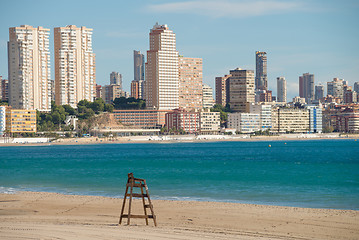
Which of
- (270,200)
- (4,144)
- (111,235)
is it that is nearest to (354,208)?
(270,200)

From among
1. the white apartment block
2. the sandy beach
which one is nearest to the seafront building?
→ the white apartment block

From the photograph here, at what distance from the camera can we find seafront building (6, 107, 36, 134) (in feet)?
641

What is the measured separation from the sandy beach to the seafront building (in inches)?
6706

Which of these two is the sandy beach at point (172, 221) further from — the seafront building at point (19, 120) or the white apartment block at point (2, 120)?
the seafront building at point (19, 120)

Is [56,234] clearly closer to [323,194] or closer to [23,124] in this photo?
[323,194]

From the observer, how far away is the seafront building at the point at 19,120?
641 ft

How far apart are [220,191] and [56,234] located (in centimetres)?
2171

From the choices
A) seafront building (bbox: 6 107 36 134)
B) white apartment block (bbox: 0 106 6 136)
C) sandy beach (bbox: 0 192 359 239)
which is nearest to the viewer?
sandy beach (bbox: 0 192 359 239)

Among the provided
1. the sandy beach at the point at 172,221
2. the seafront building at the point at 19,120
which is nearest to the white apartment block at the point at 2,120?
the seafront building at the point at 19,120

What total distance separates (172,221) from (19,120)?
18304 centimetres

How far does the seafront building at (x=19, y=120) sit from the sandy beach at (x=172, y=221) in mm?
170321

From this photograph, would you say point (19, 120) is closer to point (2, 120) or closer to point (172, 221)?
point (2, 120)

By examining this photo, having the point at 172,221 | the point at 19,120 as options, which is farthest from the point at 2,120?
the point at 172,221

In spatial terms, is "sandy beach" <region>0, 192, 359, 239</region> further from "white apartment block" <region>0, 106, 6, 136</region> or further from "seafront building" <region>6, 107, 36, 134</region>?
"seafront building" <region>6, 107, 36, 134</region>
